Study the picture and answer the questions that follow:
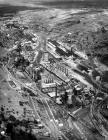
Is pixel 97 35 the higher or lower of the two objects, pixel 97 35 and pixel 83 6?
the lower

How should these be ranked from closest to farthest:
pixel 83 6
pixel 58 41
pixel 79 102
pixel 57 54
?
pixel 79 102 < pixel 57 54 < pixel 58 41 < pixel 83 6

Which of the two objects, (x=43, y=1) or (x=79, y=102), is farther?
(x=43, y=1)

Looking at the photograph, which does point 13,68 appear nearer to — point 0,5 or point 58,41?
point 58,41

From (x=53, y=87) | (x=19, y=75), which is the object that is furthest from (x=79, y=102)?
(x=19, y=75)

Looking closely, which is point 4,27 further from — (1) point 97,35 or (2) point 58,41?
A: (1) point 97,35

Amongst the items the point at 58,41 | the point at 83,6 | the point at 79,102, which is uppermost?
the point at 83,6

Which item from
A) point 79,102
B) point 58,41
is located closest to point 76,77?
point 79,102

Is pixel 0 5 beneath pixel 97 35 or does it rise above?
above

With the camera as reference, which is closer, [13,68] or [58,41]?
[13,68]

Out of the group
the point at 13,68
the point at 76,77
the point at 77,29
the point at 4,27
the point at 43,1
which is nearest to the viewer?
the point at 76,77
